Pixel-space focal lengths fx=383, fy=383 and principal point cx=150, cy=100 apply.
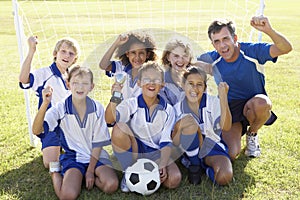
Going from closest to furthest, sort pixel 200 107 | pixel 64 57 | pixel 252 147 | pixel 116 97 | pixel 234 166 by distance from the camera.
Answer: pixel 116 97 → pixel 200 107 → pixel 234 166 → pixel 64 57 → pixel 252 147

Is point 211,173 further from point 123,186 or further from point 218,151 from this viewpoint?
point 123,186

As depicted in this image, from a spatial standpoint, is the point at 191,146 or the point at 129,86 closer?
the point at 191,146

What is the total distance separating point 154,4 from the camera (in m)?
18.6

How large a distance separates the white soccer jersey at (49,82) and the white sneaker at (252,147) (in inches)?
71.0

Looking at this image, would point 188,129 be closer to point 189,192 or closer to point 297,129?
point 189,192

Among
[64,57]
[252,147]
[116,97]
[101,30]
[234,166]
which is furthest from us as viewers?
[101,30]

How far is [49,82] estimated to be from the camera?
3.62 meters

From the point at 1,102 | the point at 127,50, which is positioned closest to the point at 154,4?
the point at 1,102

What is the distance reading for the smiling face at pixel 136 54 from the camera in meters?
3.60

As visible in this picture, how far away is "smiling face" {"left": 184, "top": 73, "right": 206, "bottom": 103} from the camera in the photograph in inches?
128

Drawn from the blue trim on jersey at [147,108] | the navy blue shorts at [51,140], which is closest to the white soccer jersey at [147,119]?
the blue trim on jersey at [147,108]

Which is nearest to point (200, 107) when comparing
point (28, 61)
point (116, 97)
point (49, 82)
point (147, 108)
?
point (147, 108)

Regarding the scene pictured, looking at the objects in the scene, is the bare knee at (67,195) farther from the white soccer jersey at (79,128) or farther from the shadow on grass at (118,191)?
the white soccer jersey at (79,128)

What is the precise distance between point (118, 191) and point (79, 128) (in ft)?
2.04
